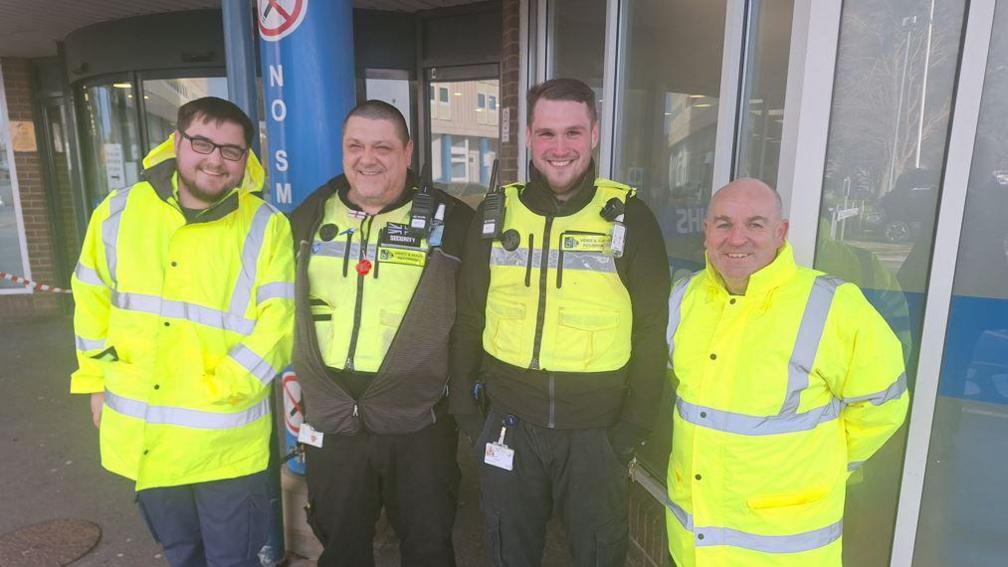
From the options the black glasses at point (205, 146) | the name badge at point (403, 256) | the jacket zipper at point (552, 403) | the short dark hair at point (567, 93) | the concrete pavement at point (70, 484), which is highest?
the short dark hair at point (567, 93)

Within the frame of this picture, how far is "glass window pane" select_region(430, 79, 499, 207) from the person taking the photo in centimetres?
600

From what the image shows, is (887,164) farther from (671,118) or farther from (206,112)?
(206,112)

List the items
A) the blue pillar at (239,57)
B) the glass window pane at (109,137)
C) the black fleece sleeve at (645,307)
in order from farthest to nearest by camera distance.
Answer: the glass window pane at (109,137), the blue pillar at (239,57), the black fleece sleeve at (645,307)

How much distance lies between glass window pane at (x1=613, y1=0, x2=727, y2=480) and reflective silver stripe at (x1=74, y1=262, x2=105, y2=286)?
2.17 meters

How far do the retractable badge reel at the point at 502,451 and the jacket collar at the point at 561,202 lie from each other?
2.38 feet

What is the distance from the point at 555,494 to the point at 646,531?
0.86 m

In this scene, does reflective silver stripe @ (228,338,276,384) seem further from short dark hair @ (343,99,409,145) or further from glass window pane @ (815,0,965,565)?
glass window pane @ (815,0,965,565)

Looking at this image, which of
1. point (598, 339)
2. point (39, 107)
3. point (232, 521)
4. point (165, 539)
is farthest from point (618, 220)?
point (39, 107)

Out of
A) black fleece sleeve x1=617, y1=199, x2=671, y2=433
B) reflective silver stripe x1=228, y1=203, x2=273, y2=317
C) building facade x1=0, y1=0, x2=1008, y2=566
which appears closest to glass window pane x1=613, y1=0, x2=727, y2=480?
building facade x1=0, y1=0, x2=1008, y2=566

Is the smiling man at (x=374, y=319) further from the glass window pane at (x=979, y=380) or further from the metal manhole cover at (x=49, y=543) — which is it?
the metal manhole cover at (x=49, y=543)

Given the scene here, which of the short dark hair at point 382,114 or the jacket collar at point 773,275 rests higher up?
the short dark hair at point 382,114

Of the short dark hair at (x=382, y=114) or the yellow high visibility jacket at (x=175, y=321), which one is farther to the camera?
the short dark hair at (x=382, y=114)

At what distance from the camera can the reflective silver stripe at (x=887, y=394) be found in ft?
5.06

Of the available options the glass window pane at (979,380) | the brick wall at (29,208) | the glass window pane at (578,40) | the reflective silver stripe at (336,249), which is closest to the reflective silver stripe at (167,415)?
the reflective silver stripe at (336,249)
